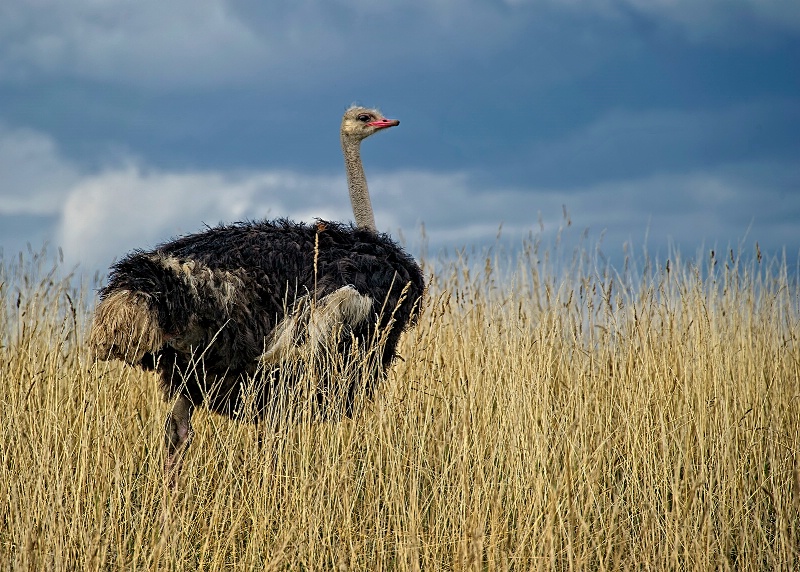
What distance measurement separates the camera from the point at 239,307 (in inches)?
174

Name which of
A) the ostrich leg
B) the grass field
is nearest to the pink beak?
the grass field

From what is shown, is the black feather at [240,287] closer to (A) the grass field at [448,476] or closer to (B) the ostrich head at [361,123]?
(A) the grass field at [448,476]

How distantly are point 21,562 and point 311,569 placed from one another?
3.80 ft

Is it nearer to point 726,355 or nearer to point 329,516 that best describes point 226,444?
point 329,516

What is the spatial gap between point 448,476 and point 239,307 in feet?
4.69

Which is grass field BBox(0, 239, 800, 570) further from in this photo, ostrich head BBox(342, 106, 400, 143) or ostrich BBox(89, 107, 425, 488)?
ostrich head BBox(342, 106, 400, 143)

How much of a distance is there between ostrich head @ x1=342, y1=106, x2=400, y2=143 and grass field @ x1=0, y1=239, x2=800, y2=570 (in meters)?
1.66

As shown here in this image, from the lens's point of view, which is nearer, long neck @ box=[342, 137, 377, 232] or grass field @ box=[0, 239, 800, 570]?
grass field @ box=[0, 239, 800, 570]

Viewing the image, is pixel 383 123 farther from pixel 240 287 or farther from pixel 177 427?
pixel 177 427

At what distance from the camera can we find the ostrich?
414 centimetres

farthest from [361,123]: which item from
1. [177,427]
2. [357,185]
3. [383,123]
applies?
[177,427]

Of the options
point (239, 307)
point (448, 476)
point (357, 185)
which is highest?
point (357, 185)

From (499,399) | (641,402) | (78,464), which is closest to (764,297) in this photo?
(641,402)

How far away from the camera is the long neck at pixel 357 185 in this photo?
20.7 ft
